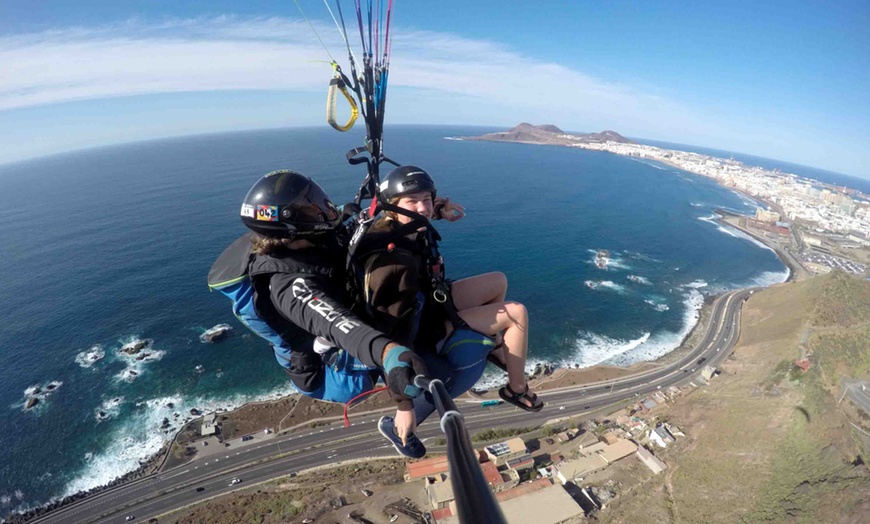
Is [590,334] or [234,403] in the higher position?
[590,334]

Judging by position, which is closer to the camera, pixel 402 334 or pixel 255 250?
pixel 255 250

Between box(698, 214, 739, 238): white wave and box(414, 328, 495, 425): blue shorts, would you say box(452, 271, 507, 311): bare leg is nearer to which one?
box(414, 328, 495, 425): blue shorts

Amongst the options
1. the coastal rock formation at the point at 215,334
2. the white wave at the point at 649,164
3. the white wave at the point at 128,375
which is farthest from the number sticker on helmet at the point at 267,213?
the white wave at the point at 649,164

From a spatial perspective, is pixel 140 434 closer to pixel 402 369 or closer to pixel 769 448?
pixel 402 369

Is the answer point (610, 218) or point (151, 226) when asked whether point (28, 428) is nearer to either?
point (151, 226)

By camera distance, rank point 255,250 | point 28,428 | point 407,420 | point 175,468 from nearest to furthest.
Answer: point 407,420, point 255,250, point 175,468, point 28,428

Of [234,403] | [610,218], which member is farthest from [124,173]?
[610,218]
